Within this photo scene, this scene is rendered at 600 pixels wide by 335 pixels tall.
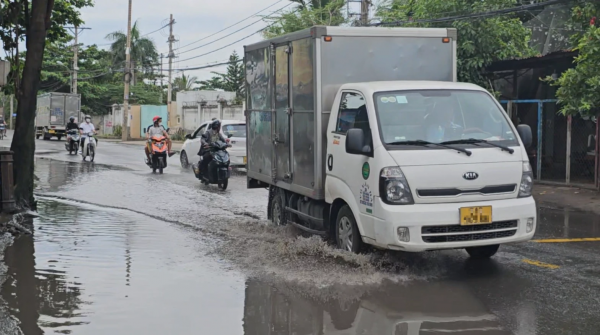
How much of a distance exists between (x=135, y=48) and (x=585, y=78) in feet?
167

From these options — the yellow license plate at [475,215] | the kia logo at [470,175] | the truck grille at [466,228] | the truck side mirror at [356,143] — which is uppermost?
the truck side mirror at [356,143]

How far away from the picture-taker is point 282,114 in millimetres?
9531

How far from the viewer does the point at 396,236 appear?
6.90 metres

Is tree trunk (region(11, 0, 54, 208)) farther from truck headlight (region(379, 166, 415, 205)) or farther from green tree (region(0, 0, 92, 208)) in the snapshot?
truck headlight (region(379, 166, 415, 205))

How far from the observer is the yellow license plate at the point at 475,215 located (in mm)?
6930

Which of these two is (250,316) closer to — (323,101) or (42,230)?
(323,101)

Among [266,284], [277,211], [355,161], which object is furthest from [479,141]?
[277,211]

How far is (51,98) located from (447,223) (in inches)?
1645

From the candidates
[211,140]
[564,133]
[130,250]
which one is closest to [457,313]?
[130,250]

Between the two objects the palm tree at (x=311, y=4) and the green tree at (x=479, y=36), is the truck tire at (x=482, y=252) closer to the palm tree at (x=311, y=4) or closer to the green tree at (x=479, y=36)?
the green tree at (x=479, y=36)

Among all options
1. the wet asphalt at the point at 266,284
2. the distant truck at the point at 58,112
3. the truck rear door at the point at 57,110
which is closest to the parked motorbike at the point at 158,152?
the wet asphalt at the point at 266,284

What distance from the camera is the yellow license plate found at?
22.7 feet

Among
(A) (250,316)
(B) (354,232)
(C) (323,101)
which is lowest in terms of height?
(A) (250,316)

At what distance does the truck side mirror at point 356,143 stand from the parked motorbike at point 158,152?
13.1 metres
